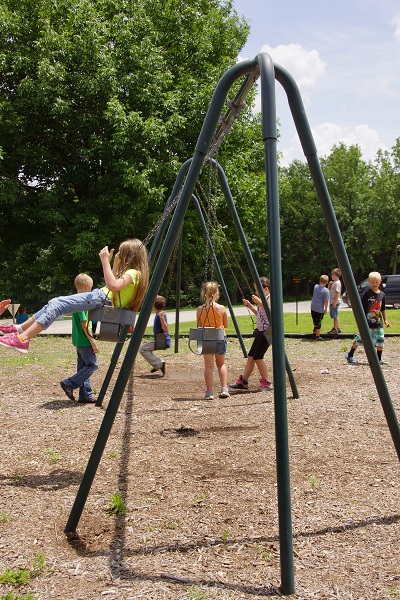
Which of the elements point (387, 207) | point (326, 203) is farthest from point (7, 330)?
point (387, 207)

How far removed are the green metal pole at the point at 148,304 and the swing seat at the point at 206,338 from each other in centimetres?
292

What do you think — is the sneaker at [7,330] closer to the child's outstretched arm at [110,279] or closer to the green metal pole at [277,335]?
the child's outstretched arm at [110,279]

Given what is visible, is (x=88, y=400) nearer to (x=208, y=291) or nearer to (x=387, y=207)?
(x=208, y=291)

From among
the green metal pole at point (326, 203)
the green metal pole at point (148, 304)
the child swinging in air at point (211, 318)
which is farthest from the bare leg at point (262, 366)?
the green metal pole at point (148, 304)

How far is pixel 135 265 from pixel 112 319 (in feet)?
1.58

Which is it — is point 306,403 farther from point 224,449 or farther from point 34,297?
point 34,297

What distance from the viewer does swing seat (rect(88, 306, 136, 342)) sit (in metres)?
4.07

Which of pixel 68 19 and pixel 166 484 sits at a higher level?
pixel 68 19

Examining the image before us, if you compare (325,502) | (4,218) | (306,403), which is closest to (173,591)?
(325,502)

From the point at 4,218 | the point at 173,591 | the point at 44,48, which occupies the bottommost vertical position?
the point at 173,591

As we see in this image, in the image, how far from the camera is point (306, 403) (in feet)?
22.2

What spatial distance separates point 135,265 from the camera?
432 centimetres

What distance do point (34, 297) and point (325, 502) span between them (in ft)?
138

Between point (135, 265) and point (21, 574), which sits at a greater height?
point (135, 265)
